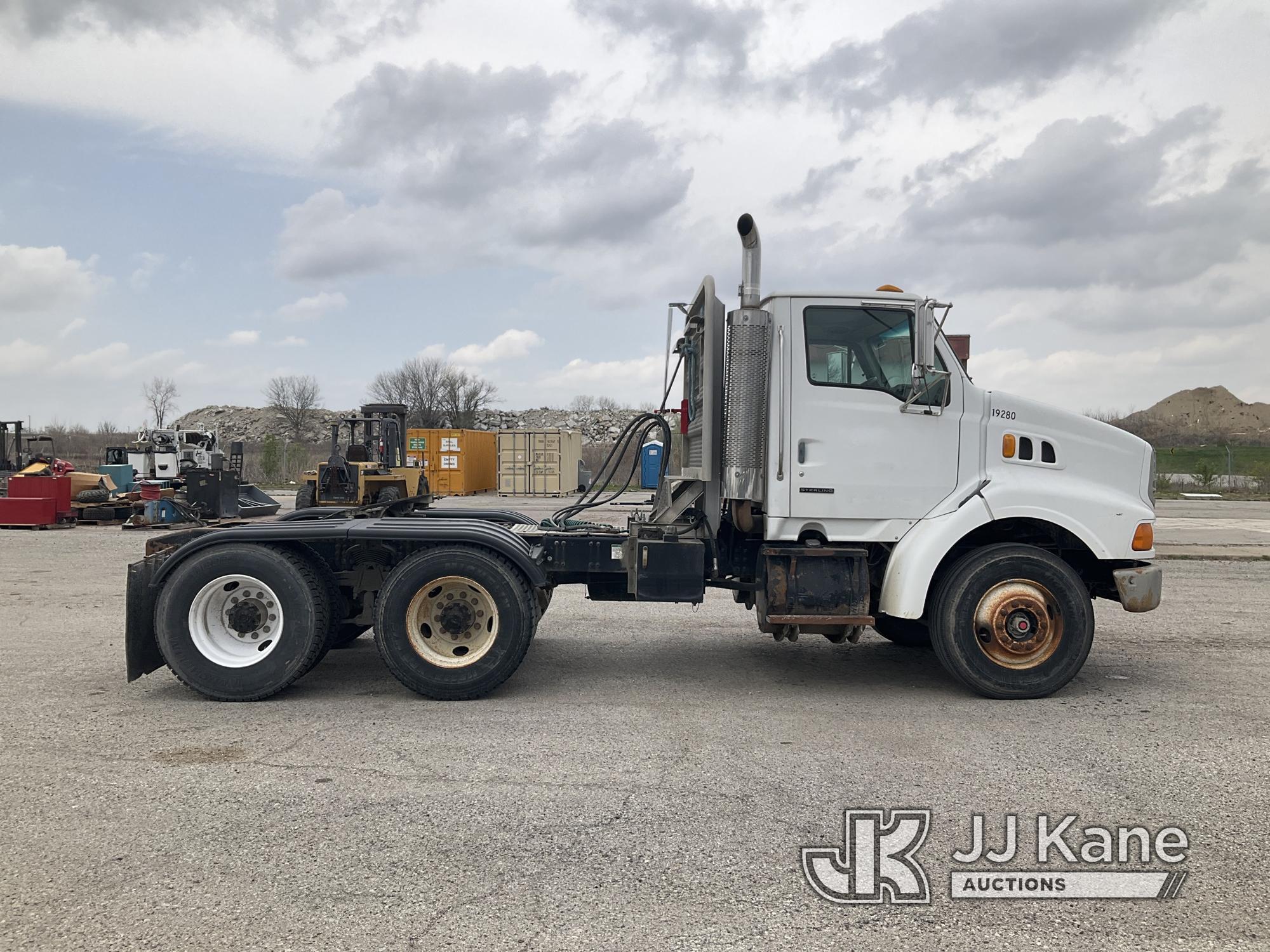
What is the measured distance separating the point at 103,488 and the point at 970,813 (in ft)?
77.2

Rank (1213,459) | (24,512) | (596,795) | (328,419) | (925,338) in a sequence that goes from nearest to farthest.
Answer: (596,795)
(925,338)
(24,512)
(1213,459)
(328,419)

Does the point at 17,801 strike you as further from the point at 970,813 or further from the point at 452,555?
the point at 970,813

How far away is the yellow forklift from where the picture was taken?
20.9 metres

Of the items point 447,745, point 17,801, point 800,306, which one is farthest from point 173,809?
point 800,306

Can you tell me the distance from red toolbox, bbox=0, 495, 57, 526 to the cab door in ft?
65.8

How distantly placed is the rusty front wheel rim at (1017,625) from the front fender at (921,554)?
0.41 metres

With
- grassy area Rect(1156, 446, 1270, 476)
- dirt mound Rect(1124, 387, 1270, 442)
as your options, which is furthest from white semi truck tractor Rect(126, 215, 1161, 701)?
dirt mound Rect(1124, 387, 1270, 442)

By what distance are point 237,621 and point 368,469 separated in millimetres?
15690

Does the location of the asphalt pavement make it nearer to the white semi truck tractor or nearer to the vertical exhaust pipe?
the white semi truck tractor

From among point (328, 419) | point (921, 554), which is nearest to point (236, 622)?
point (921, 554)

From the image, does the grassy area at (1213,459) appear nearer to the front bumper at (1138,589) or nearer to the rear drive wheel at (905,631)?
the rear drive wheel at (905,631)

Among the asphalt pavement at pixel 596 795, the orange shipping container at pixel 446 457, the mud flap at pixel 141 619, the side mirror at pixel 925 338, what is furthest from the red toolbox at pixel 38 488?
the side mirror at pixel 925 338

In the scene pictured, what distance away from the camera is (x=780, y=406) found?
20.5ft

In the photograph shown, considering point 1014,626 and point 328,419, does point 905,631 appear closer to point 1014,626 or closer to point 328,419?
point 1014,626
